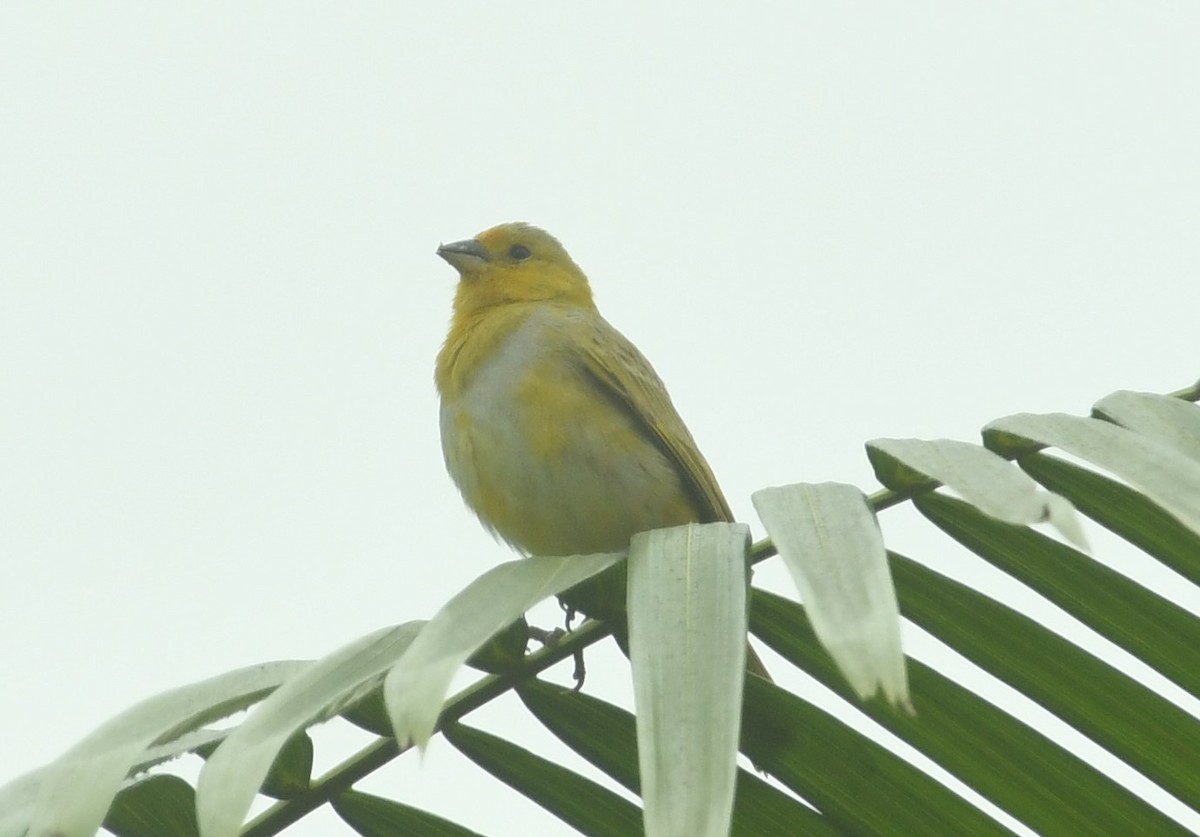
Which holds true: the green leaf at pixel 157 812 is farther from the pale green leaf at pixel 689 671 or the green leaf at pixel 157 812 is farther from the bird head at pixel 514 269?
the bird head at pixel 514 269

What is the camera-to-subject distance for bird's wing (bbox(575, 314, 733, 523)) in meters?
4.79

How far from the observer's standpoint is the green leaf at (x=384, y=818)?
1.76 metres

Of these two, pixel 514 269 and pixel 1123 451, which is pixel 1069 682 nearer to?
pixel 1123 451

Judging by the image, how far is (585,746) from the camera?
1.80 meters

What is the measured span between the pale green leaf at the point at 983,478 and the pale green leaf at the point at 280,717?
0.50 metres

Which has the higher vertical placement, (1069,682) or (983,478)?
(983,478)

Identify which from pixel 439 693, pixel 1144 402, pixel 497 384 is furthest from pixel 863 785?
pixel 497 384

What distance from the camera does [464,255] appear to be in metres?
6.37

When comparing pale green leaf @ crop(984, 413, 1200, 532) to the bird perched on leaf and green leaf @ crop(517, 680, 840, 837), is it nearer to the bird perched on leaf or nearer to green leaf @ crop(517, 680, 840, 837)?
green leaf @ crop(517, 680, 840, 837)

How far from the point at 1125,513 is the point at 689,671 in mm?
684

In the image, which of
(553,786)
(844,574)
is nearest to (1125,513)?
(844,574)

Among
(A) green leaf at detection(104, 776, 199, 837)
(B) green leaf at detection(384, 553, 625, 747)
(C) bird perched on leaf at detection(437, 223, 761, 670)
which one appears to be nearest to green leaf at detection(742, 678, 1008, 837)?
(B) green leaf at detection(384, 553, 625, 747)

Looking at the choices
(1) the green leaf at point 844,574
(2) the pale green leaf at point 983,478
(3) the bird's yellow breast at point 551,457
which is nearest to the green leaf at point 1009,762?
(2) the pale green leaf at point 983,478

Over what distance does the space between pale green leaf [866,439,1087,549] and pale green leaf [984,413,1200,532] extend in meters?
0.08
